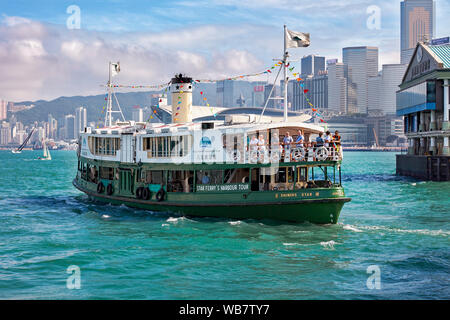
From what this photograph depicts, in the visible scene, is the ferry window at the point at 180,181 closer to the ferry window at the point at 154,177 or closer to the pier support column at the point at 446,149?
the ferry window at the point at 154,177

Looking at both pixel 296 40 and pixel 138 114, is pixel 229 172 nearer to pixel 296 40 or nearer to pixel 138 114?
pixel 296 40

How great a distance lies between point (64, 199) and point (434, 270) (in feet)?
97.7

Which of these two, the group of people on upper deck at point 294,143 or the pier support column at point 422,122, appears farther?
the pier support column at point 422,122

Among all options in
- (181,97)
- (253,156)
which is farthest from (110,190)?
(253,156)

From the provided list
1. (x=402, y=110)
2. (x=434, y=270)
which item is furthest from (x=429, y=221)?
(x=402, y=110)

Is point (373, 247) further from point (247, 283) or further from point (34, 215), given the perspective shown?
point (34, 215)

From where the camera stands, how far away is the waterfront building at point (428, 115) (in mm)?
60500

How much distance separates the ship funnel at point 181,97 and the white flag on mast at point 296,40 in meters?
9.27

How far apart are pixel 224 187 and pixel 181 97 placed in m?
10.0

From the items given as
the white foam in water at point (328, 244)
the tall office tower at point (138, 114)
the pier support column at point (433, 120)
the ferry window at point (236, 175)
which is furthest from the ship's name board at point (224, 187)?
the pier support column at point (433, 120)

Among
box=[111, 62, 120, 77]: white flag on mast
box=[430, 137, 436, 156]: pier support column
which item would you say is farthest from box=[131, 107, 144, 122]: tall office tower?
box=[430, 137, 436, 156]: pier support column

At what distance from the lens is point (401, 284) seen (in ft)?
53.8

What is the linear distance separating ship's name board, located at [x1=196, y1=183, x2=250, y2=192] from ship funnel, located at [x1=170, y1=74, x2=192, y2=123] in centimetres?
824

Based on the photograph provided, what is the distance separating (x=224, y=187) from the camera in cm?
2709
